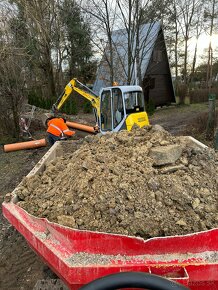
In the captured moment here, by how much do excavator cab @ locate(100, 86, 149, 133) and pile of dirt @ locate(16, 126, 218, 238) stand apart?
4500 mm

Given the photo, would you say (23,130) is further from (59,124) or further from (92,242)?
(92,242)

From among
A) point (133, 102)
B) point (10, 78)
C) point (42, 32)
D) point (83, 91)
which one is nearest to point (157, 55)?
point (42, 32)

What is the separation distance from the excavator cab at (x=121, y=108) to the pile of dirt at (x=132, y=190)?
4.50m

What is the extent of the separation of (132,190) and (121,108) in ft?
18.3

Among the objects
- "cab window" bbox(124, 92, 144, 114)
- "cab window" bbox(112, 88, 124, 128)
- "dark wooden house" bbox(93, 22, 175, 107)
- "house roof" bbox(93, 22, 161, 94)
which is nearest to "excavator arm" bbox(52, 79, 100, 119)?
"cab window" bbox(112, 88, 124, 128)

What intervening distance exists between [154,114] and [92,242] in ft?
59.2

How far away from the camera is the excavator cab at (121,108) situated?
7.51 metres

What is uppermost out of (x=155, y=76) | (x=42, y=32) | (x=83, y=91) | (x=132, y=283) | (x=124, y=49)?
(x=42, y=32)

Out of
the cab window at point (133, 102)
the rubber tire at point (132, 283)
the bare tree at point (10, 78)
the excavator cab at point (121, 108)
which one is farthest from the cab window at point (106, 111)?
the rubber tire at point (132, 283)

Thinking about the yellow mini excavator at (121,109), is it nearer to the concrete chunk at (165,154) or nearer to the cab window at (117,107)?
the cab window at (117,107)

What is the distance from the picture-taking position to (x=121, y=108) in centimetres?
765

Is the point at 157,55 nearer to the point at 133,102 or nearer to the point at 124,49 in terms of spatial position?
the point at 124,49

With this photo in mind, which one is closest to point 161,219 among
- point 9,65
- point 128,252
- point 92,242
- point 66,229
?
point 128,252

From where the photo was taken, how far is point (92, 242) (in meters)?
1.86
